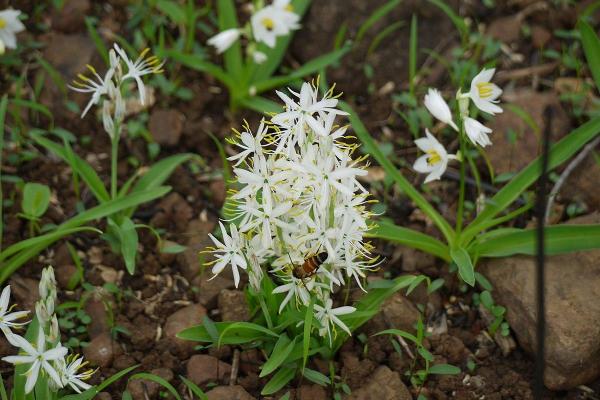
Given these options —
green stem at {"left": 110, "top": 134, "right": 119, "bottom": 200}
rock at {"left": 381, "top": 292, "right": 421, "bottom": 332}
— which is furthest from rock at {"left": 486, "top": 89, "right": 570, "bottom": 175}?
green stem at {"left": 110, "top": 134, "right": 119, "bottom": 200}

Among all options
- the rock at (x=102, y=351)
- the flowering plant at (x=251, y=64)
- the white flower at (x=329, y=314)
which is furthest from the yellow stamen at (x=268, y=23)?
the rock at (x=102, y=351)

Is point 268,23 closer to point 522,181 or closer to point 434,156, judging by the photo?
point 434,156

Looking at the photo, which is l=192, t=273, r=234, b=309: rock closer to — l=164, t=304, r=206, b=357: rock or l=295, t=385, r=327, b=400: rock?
l=164, t=304, r=206, b=357: rock

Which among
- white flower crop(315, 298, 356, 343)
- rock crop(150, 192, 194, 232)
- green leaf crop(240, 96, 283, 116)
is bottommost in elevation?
rock crop(150, 192, 194, 232)

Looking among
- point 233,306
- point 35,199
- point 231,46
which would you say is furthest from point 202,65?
point 233,306

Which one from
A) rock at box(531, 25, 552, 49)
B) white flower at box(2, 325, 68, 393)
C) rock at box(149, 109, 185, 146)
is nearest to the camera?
white flower at box(2, 325, 68, 393)

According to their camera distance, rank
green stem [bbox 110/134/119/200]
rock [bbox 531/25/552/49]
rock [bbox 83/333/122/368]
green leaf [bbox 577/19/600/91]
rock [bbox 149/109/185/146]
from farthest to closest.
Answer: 1. rock [bbox 531/25/552/49]
2. rock [bbox 149/109/185/146]
3. green leaf [bbox 577/19/600/91]
4. green stem [bbox 110/134/119/200]
5. rock [bbox 83/333/122/368]
